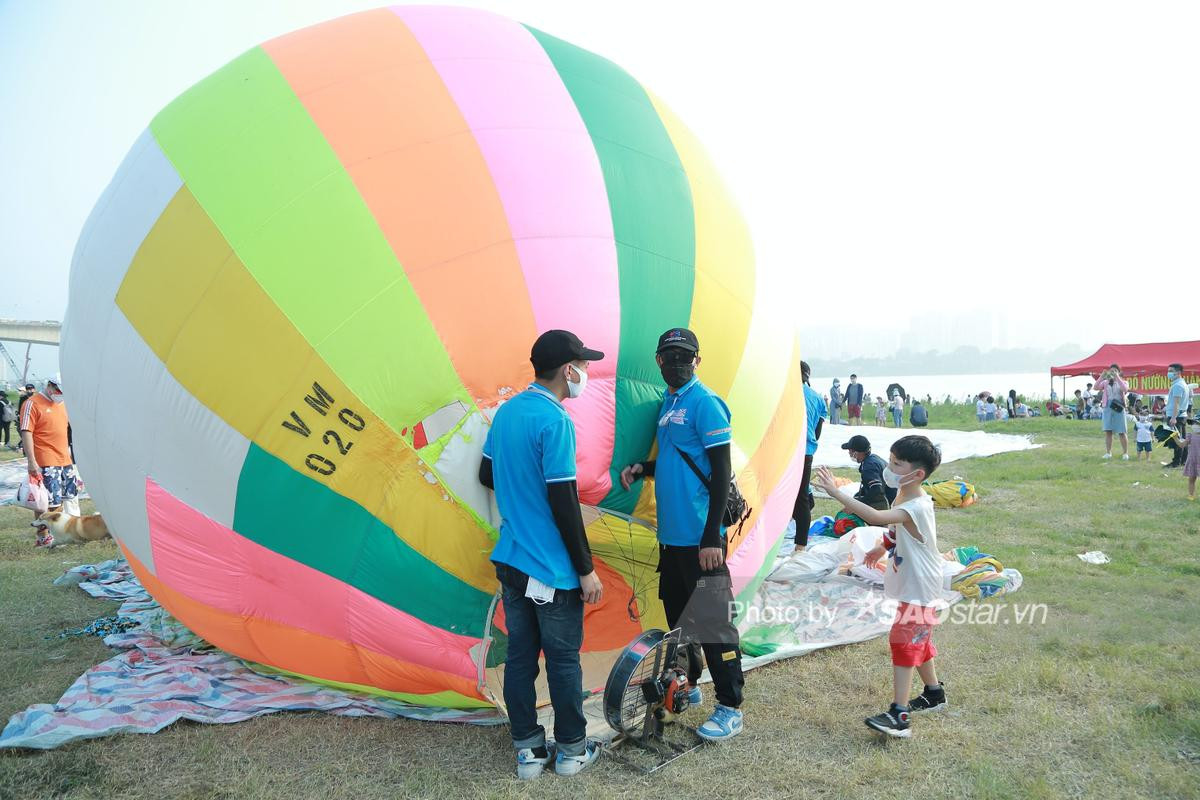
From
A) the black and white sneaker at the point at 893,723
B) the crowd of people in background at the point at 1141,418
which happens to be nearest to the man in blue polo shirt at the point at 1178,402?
the crowd of people in background at the point at 1141,418

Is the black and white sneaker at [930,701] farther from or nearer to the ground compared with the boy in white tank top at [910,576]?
nearer to the ground

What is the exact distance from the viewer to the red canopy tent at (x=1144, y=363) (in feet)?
106

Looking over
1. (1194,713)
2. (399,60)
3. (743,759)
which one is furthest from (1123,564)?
(399,60)

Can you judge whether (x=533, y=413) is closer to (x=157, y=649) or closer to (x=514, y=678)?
(x=514, y=678)

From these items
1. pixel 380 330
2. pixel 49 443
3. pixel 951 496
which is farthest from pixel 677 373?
pixel 49 443

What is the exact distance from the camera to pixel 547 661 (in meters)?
3.18

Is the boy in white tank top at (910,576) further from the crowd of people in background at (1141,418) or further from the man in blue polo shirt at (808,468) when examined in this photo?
the crowd of people in background at (1141,418)

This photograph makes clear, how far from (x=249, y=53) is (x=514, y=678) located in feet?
11.2

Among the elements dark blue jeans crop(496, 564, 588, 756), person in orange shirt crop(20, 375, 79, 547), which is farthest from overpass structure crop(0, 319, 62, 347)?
dark blue jeans crop(496, 564, 588, 756)

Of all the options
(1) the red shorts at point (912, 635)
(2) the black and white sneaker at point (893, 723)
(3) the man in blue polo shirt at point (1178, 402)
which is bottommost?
(2) the black and white sneaker at point (893, 723)

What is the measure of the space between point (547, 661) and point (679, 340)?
1.44m

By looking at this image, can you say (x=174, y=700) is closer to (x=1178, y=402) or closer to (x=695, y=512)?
(x=695, y=512)

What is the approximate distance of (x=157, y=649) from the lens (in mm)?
4582

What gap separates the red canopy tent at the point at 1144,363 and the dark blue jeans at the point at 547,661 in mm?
36336
